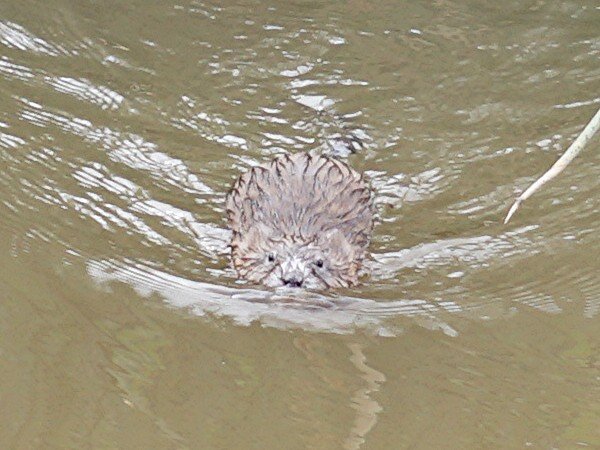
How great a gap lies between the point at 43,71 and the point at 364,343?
11.2ft

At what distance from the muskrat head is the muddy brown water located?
3.9 inches

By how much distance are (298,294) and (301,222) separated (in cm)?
74

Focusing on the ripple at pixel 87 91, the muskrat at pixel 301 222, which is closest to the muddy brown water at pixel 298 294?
the ripple at pixel 87 91

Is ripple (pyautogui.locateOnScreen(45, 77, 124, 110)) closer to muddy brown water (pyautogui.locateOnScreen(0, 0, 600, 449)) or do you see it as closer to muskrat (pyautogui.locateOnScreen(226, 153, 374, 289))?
Result: muddy brown water (pyautogui.locateOnScreen(0, 0, 600, 449))

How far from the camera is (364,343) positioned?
16.9 ft

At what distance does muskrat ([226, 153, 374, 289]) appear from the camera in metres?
5.69

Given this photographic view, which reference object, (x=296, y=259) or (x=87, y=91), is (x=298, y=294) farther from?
(x=87, y=91)

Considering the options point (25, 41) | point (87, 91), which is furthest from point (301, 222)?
point (25, 41)

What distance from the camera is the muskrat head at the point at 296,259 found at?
5.58 meters

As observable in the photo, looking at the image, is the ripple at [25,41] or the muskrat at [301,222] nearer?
the muskrat at [301,222]

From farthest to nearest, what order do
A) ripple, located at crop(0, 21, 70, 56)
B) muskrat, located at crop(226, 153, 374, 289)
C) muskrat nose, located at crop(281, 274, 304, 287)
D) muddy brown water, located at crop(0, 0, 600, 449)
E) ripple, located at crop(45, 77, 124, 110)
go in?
ripple, located at crop(0, 21, 70, 56) < ripple, located at crop(45, 77, 124, 110) < muskrat, located at crop(226, 153, 374, 289) < muskrat nose, located at crop(281, 274, 304, 287) < muddy brown water, located at crop(0, 0, 600, 449)

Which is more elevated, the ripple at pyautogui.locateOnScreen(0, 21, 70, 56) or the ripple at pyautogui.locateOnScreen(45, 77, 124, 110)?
the ripple at pyautogui.locateOnScreen(0, 21, 70, 56)

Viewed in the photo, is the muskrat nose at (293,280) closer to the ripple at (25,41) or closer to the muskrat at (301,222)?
the muskrat at (301,222)

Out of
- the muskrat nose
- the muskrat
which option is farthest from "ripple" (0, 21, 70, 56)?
the muskrat nose
